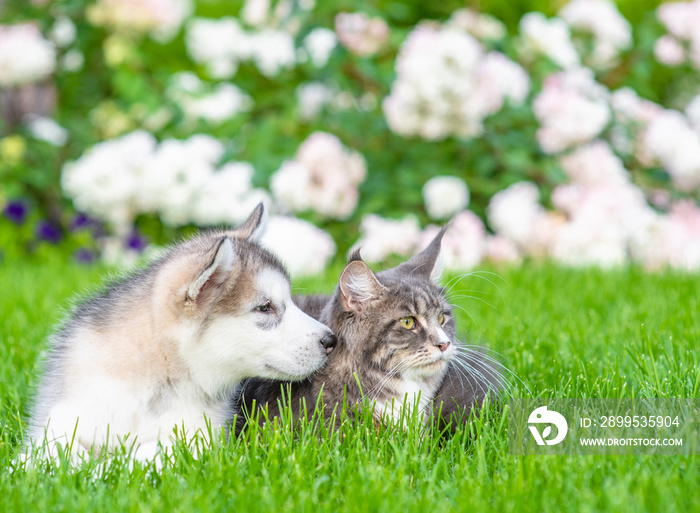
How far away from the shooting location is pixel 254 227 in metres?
2.81

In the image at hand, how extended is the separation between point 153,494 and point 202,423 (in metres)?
0.45

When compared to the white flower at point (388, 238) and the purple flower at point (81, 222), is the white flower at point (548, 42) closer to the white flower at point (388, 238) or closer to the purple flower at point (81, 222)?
the white flower at point (388, 238)

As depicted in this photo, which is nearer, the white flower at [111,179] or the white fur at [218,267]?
the white fur at [218,267]

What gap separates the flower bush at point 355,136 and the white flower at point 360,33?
14 mm

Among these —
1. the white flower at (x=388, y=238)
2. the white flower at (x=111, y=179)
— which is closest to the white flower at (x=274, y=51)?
the white flower at (x=111, y=179)

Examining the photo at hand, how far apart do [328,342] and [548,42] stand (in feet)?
15.1

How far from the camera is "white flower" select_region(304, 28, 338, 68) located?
18.6 ft

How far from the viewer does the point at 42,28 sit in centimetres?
677

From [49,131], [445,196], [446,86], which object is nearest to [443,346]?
[445,196]

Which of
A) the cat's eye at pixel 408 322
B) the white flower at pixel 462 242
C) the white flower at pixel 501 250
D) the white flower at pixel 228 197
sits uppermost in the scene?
the cat's eye at pixel 408 322

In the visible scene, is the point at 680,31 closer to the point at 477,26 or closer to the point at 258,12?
the point at 477,26

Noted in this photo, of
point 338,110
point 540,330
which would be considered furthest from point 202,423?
point 338,110

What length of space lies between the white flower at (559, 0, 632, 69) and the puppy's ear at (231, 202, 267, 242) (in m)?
4.68

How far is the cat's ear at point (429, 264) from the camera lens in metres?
2.90
